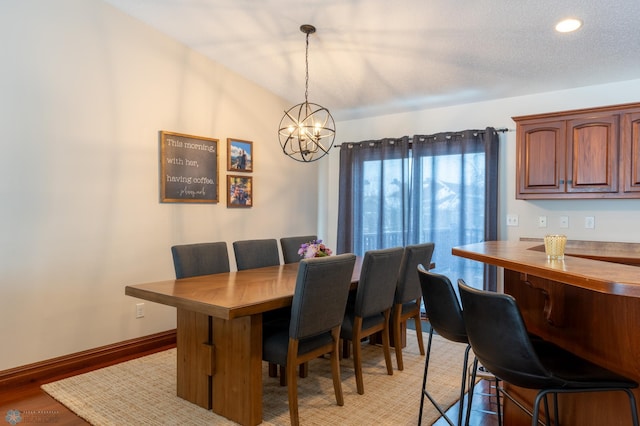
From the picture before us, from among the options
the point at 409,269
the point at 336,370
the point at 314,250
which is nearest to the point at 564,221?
the point at 409,269

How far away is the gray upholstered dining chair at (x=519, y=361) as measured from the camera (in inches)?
52.8

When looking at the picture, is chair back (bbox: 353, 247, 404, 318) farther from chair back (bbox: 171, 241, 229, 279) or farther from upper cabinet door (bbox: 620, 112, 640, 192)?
upper cabinet door (bbox: 620, 112, 640, 192)

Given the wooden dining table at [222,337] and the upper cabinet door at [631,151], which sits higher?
the upper cabinet door at [631,151]

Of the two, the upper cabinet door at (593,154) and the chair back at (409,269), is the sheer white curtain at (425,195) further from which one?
the chair back at (409,269)

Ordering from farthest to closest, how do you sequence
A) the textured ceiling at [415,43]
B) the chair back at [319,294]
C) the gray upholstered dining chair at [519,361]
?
the textured ceiling at [415,43] → the chair back at [319,294] → the gray upholstered dining chair at [519,361]

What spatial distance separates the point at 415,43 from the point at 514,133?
5.05ft

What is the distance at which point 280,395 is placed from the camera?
2.73 m

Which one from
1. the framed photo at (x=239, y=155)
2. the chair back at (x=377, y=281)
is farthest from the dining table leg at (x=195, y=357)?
the framed photo at (x=239, y=155)

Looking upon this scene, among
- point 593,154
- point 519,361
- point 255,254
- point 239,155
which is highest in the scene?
point 239,155

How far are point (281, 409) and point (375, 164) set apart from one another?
317 centimetres

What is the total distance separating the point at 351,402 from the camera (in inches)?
103

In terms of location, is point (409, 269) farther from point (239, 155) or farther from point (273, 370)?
point (239, 155)

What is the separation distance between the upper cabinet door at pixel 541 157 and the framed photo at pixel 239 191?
8.91 ft

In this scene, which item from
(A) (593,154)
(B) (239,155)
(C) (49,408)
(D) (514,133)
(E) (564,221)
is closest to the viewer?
(C) (49,408)
